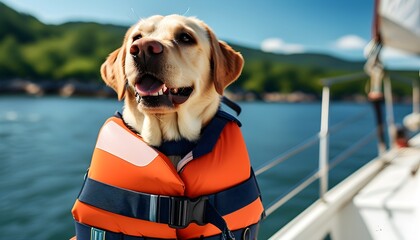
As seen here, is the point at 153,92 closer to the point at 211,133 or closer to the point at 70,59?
the point at 211,133

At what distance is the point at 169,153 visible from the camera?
157 centimetres

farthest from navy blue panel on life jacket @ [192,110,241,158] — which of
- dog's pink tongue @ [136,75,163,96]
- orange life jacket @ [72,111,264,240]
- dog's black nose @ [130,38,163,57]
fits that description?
dog's black nose @ [130,38,163,57]

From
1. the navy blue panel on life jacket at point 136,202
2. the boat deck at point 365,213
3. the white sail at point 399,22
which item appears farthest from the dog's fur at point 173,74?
the white sail at point 399,22

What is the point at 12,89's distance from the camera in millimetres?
70875

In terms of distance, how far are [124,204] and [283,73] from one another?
102 metres

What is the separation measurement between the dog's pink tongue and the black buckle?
1.41 ft

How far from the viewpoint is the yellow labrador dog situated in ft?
4.45

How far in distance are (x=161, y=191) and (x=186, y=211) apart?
0.12m

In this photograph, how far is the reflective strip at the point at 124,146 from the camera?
1.43 metres

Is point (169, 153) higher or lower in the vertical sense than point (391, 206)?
higher

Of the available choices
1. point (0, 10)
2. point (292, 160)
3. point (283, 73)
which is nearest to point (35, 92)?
point (0, 10)

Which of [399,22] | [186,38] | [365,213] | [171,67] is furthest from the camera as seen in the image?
[399,22]

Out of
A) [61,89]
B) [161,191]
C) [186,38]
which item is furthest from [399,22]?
[61,89]

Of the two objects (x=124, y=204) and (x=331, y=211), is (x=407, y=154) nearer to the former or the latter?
(x=331, y=211)
